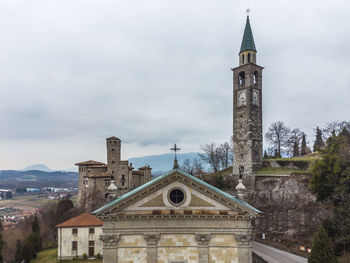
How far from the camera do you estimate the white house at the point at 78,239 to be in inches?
1463

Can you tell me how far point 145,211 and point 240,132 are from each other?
33.0 m

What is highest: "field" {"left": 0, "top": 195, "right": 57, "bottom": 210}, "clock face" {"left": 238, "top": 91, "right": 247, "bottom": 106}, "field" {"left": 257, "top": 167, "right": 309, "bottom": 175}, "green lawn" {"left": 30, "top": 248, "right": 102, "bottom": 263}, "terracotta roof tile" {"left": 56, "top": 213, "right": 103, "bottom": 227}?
"clock face" {"left": 238, "top": 91, "right": 247, "bottom": 106}

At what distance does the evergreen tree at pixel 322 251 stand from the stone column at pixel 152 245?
13045 millimetres

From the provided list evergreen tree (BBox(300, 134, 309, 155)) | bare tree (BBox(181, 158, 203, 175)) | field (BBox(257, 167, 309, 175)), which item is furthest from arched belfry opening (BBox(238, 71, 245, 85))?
evergreen tree (BBox(300, 134, 309, 155))

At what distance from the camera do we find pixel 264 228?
41.8 m

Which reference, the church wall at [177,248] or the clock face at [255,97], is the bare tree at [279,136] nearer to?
the clock face at [255,97]

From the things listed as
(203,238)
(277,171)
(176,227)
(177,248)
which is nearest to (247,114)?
(277,171)

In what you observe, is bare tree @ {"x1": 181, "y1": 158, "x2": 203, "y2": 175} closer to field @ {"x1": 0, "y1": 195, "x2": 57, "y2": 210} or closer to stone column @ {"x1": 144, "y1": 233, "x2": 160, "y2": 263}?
stone column @ {"x1": 144, "y1": 233, "x2": 160, "y2": 263}

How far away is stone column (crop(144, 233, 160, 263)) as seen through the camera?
54.9ft

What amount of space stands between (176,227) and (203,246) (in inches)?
81.0

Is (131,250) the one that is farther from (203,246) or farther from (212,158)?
(212,158)

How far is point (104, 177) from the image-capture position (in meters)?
52.6

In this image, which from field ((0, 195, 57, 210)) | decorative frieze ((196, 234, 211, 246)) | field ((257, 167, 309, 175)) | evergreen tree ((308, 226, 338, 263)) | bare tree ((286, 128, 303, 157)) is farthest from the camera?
field ((0, 195, 57, 210))

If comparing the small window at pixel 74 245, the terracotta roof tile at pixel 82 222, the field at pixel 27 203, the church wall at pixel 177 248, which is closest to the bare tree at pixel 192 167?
the terracotta roof tile at pixel 82 222
